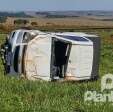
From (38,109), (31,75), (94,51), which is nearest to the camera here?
(38,109)

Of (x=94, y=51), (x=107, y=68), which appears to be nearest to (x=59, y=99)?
(x=94, y=51)

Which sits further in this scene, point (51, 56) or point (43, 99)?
point (51, 56)

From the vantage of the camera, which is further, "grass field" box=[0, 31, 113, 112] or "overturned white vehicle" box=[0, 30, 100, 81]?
"overturned white vehicle" box=[0, 30, 100, 81]

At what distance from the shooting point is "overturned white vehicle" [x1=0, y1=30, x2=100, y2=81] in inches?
668

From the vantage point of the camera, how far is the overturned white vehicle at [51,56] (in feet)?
55.7

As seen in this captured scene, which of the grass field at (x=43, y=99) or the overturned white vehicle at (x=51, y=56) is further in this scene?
the overturned white vehicle at (x=51, y=56)

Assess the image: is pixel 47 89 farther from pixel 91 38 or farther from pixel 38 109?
pixel 91 38

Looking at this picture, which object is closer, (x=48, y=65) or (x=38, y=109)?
(x=38, y=109)

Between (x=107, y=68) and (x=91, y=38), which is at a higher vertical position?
(x=91, y=38)

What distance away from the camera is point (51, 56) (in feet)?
56.5

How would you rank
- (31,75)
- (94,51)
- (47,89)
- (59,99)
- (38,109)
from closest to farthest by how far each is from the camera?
(38,109) < (59,99) < (47,89) < (31,75) < (94,51)

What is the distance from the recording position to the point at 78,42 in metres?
17.9

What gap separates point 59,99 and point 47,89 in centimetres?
109

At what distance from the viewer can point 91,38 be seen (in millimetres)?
18984
